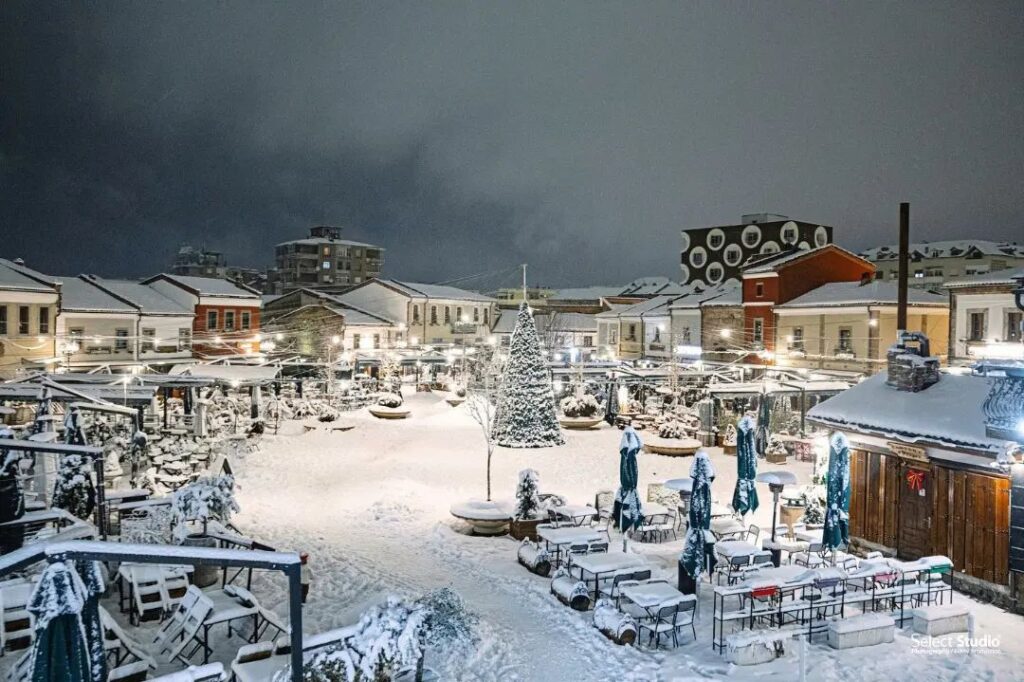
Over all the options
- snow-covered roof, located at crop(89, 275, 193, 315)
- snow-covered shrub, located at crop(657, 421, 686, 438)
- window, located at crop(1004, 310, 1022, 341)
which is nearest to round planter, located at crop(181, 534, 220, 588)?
snow-covered shrub, located at crop(657, 421, 686, 438)

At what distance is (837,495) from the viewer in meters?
13.9

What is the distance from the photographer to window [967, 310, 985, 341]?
99.3ft

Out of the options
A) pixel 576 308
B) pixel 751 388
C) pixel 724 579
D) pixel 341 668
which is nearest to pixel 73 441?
pixel 341 668

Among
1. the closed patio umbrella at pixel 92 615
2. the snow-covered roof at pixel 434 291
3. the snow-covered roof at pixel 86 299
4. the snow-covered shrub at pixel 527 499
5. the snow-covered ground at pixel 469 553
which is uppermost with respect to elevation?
the snow-covered roof at pixel 434 291

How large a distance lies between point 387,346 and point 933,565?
139ft

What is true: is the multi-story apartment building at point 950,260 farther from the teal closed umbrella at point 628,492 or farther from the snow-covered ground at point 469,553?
the teal closed umbrella at point 628,492

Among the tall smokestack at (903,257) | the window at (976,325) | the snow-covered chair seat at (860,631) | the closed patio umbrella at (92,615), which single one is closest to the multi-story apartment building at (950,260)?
the window at (976,325)

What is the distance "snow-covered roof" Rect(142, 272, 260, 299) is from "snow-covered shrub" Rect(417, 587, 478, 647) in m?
40.3

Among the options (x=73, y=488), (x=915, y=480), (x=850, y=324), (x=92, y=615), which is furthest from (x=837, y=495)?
(x=850, y=324)

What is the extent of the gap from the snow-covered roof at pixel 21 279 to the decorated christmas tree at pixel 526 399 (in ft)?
77.9

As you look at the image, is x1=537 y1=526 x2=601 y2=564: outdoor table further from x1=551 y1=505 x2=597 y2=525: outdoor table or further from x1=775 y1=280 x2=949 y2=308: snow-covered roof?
x1=775 y1=280 x2=949 y2=308: snow-covered roof

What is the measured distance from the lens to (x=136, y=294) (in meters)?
43.2

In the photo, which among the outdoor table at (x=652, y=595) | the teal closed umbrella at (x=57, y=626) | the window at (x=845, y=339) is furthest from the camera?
the window at (x=845, y=339)

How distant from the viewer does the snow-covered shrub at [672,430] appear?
29.1m
